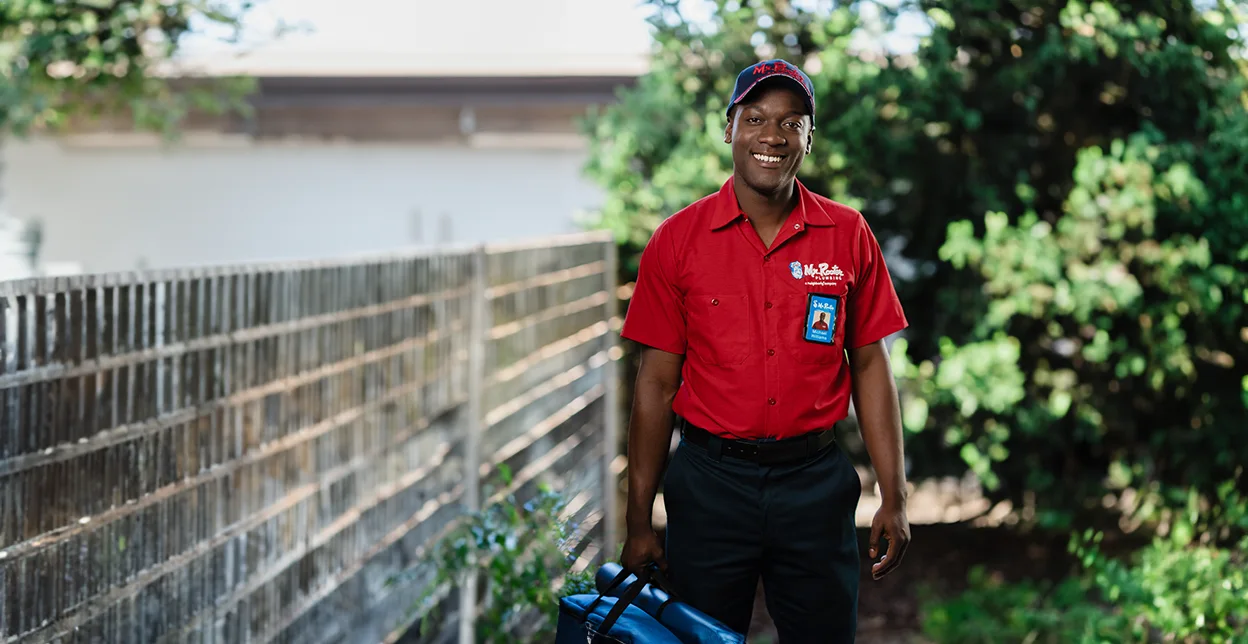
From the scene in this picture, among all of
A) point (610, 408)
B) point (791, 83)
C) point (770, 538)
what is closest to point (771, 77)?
point (791, 83)

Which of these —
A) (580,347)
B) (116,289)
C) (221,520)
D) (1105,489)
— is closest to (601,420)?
(580,347)

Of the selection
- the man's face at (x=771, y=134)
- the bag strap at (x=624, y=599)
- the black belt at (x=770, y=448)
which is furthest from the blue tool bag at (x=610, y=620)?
the man's face at (x=771, y=134)

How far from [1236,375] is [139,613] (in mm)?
5488

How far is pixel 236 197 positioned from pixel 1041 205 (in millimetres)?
8850

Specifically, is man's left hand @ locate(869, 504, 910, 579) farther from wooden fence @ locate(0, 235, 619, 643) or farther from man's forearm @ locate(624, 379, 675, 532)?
wooden fence @ locate(0, 235, 619, 643)

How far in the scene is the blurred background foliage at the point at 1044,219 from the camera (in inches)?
249

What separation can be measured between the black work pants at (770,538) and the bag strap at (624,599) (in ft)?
0.46

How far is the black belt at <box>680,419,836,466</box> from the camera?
2.97 metres

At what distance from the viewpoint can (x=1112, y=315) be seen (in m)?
6.70

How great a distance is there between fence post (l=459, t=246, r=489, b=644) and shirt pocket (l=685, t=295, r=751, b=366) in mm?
2188

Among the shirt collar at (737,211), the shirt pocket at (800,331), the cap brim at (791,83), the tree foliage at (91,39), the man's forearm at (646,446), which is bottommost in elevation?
the man's forearm at (646,446)

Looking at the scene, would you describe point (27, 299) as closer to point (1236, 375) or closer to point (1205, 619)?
point (1205, 619)

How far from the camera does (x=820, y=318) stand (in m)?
2.96

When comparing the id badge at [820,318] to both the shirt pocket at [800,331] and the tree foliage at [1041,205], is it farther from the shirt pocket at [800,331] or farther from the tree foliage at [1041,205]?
the tree foliage at [1041,205]
